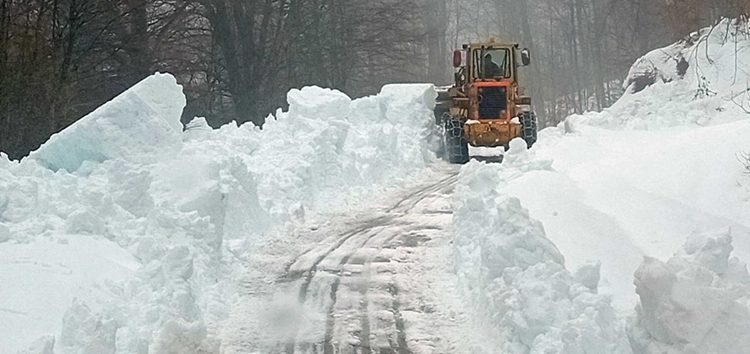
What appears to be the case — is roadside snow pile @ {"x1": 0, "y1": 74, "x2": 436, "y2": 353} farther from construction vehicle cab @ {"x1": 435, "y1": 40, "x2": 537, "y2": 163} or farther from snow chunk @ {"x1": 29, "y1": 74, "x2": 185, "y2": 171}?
construction vehicle cab @ {"x1": 435, "y1": 40, "x2": 537, "y2": 163}

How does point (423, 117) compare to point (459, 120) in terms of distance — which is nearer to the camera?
point (459, 120)

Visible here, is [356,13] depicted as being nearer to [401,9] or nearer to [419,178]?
[401,9]

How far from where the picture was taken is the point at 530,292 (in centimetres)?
728

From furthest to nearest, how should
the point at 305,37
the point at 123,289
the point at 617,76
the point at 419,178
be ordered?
the point at 617,76
the point at 305,37
the point at 419,178
the point at 123,289

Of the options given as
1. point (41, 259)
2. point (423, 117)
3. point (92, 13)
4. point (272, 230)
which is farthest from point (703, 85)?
point (41, 259)

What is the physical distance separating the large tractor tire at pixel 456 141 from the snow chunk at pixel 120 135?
32.7ft

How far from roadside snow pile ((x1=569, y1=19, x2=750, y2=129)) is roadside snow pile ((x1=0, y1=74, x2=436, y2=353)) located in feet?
22.8

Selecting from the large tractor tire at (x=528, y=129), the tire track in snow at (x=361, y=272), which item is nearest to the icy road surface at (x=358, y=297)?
the tire track in snow at (x=361, y=272)

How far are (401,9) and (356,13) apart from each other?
8.01ft

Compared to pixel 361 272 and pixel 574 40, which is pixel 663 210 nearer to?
pixel 361 272

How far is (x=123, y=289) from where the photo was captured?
773 cm

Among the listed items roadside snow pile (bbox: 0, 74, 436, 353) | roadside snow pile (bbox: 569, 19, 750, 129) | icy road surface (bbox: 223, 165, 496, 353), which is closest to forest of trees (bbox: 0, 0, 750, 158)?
roadside snow pile (bbox: 569, 19, 750, 129)

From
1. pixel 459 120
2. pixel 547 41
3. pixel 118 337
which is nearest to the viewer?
pixel 118 337

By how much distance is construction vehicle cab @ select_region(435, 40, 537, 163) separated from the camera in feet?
68.8
